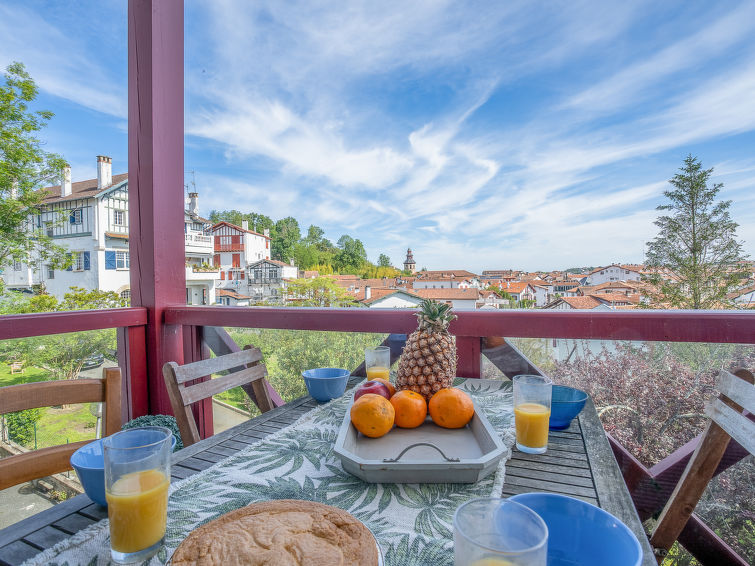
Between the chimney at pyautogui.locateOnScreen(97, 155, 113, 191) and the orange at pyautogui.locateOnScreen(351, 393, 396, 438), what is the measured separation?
2847 mm

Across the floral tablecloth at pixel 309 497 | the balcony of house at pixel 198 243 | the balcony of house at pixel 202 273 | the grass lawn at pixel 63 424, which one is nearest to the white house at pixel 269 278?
the balcony of house at pixel 202 273

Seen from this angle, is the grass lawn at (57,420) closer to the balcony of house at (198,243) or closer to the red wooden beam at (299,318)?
the red wooden beam at (299,318)

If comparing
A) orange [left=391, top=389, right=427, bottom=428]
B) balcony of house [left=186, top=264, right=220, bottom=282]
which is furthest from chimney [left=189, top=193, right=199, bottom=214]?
orange [left=391, top=389, right=427, bottom=428]

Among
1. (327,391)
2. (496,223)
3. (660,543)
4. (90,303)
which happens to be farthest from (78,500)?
(496,223)

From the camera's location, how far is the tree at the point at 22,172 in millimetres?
2875

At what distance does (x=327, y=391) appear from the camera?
1.37 meters

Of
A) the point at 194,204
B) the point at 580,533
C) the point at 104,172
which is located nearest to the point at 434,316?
the point at 580,533

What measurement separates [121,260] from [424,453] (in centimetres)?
239

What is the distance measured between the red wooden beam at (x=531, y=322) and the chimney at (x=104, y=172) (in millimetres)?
1495

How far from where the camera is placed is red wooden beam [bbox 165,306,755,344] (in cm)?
144

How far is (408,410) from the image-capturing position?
995 millimetres

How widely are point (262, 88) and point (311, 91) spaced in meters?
0.78

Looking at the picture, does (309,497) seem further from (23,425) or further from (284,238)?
(284,238)

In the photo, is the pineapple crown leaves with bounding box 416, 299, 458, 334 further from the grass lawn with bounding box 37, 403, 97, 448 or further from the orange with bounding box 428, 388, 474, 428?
the grass lawn with bounding box 37, 403, 97, 448
